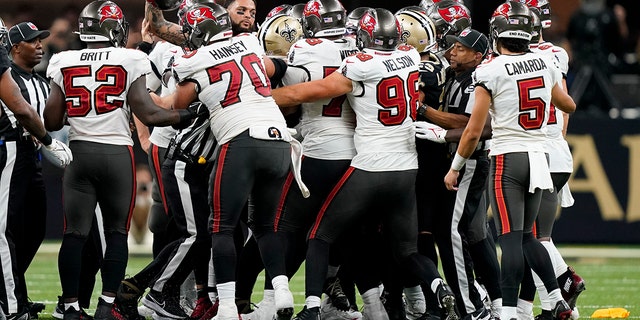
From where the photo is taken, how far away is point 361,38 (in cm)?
753

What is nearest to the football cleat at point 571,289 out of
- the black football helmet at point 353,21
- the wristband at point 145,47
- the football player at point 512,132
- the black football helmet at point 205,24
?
the football player at point 512,132

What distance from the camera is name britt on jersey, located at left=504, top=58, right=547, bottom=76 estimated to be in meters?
7.36

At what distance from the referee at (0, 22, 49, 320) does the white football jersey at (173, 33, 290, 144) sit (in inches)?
62.2

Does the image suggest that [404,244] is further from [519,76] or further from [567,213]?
[567,213]

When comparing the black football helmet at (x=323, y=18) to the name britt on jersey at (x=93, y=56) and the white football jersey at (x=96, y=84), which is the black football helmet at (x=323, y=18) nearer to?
the white football jersey at (x=96, y=84)

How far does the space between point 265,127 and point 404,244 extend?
3.80 feet

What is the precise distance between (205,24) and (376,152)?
1.33 m

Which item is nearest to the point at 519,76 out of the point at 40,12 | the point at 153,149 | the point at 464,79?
the point at 464,79

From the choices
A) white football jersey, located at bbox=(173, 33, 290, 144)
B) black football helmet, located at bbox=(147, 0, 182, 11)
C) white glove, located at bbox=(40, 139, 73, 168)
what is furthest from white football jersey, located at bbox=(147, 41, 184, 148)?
white glove, located at bbox=(40, 139, 73, 168)

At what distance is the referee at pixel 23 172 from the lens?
8273 millimetres

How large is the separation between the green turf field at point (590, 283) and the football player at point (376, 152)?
1.81 meters

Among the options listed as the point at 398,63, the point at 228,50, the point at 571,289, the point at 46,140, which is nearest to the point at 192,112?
the point at 228,50

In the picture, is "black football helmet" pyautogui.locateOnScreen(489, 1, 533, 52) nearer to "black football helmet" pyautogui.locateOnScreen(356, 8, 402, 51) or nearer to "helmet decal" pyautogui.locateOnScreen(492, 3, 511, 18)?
"helmet decal" pyautogui.locateOnScreen(492, 3, 511, 18)

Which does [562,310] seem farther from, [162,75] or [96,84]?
[96,84]
